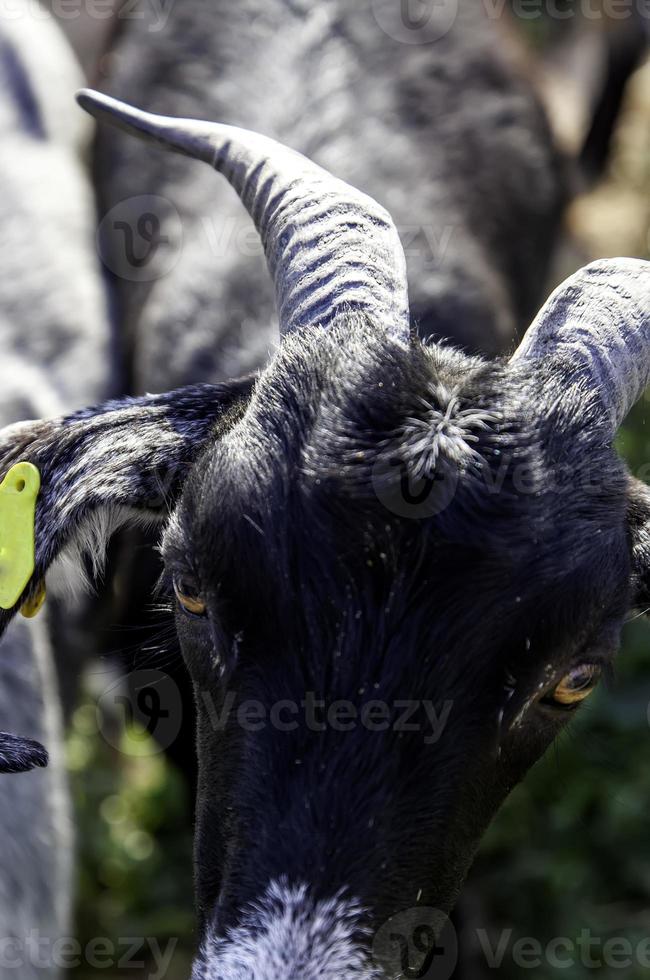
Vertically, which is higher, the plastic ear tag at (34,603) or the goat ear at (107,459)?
the goat ear at (107,459)

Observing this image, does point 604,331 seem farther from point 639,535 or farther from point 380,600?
point 380,600

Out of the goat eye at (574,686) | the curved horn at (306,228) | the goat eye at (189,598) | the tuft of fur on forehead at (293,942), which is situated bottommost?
the tuft of fur on forehead at (293,942)

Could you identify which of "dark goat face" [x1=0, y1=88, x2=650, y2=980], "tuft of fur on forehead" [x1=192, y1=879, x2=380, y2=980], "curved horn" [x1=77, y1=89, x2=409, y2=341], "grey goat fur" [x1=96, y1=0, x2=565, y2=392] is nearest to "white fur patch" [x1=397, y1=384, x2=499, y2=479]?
"dark goat face" [x1=0, y1=88, x2=650, y2=980]

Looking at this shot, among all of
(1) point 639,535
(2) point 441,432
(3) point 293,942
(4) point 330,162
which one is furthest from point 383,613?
(4) point 330,162

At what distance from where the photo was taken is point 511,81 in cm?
583

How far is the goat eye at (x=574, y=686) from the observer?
2.65m

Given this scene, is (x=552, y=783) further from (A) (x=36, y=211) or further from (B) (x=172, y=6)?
(B) (x=172, y=6)

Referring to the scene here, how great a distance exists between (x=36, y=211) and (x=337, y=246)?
3.02 meters

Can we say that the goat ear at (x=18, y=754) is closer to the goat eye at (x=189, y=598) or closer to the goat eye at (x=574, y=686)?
the goat eye at (x=189, y=598)

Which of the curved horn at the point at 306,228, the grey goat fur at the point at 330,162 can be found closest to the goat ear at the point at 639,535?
the curved horn at the point at 306,228

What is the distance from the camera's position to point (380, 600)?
2.42 metres

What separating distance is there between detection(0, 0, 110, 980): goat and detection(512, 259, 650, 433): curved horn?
144cm

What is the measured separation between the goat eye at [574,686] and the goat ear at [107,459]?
1.05 m

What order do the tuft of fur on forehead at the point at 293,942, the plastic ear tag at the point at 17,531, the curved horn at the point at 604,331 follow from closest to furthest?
the tuft of fur on forehead at the point at 293,942
the curved horn at the point at 604,331
the plastic ear tag at the point at 17,531
